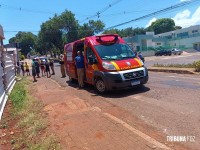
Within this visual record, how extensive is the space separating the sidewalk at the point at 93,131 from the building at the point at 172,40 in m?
58.1

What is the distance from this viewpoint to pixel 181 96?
9297 mm

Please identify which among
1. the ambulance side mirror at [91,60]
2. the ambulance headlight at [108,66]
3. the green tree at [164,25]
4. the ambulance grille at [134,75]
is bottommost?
the ambulance grille at [134,75]

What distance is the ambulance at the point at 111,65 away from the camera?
10.5 meters

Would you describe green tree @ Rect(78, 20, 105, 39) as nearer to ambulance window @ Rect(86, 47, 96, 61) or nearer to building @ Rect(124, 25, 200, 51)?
building @ Rect(124, 25, 200, 51)

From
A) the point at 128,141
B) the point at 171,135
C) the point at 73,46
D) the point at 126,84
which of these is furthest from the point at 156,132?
the point at 73,46

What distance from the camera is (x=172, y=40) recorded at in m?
78.1

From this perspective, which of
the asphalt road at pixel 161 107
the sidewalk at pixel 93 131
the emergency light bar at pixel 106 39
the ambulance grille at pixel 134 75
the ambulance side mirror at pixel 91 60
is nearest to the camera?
the sidewalk at pixel 93 131

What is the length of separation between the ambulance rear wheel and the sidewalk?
2094 mm

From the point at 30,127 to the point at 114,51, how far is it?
5.34 meters

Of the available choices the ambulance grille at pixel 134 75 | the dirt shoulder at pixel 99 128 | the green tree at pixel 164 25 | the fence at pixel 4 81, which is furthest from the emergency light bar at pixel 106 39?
the green tree at pixel 164 25

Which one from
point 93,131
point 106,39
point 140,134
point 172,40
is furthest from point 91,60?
point 172,40

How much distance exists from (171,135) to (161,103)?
2882 mm

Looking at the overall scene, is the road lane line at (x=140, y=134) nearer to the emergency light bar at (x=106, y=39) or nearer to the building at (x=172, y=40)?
the emergency light bar at (x=106, y=39)

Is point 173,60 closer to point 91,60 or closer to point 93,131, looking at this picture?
point 91,60
